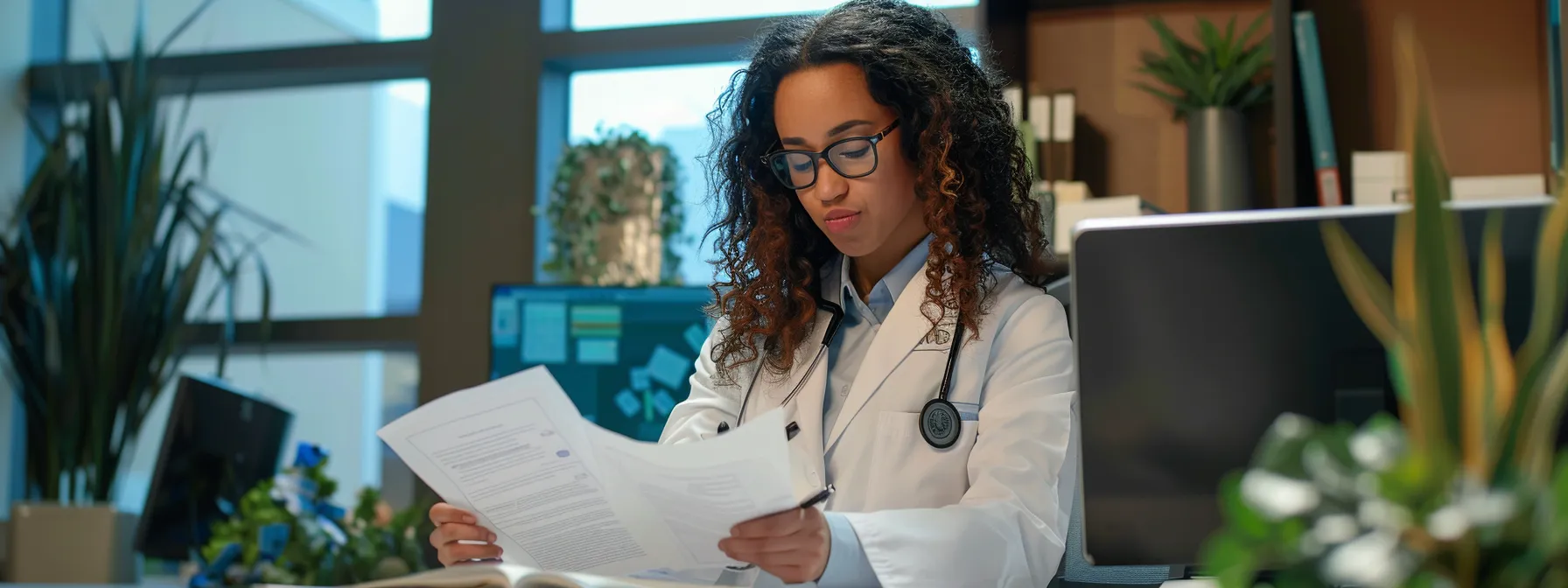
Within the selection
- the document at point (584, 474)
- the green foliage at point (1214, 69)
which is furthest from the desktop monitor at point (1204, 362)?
the green foliage at point (1214, 69)

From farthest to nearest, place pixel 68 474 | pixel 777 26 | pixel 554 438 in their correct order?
pixel 68 474 < pixel 777 26 < pixel 554 438

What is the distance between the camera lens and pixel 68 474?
11.7 ft

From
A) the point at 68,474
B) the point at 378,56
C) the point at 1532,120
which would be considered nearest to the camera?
the point at 1532,120

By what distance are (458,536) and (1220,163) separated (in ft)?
6.47

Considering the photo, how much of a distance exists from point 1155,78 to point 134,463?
333cm

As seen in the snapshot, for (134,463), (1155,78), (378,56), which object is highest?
(378,56)

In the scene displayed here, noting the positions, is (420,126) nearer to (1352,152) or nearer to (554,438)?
(1352,152)

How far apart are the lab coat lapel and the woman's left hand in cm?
37

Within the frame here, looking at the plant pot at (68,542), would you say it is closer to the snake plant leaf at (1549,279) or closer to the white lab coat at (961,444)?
the white lab coat at (961,444)

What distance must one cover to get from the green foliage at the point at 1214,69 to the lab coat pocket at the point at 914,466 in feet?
5.29

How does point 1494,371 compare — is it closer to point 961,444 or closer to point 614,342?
point 961,444

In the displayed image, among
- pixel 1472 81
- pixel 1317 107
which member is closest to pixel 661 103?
pixel 1317 107

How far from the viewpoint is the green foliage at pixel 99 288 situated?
11.8 ft

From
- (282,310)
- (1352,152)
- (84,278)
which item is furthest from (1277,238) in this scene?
(282,310)
